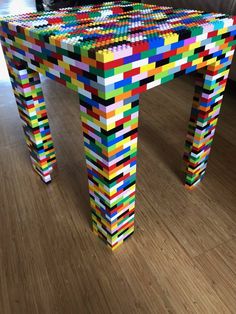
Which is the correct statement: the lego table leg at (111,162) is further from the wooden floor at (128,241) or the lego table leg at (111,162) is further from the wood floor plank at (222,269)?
the wood floor plank at (222,269)

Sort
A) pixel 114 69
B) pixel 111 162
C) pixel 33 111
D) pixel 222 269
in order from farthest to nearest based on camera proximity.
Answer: pixel 33 111 < pixel 222 269 < pixel 111 162 < pixel 114 69

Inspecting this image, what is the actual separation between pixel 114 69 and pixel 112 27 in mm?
201

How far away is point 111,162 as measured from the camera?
57cm

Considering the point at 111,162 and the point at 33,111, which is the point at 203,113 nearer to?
the point at 111,162

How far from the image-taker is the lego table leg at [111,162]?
1.70 ft

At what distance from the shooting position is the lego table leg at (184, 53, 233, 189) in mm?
712

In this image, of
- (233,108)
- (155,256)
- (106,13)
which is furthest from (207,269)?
(233,108)

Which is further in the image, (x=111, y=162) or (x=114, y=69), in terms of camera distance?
(x=111, y=162)

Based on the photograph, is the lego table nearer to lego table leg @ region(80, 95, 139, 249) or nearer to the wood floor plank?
lego table leg @ region(80, 95, 139, 249)

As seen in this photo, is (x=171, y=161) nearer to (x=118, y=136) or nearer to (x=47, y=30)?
(x=118, y=136)

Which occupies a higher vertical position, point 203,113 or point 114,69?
point 114,69

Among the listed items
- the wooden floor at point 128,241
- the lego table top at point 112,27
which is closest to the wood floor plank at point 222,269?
the wooden floor at point 128,241

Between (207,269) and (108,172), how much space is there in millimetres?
358

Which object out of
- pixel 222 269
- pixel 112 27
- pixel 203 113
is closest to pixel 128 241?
pixel 222 269
